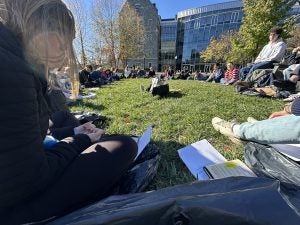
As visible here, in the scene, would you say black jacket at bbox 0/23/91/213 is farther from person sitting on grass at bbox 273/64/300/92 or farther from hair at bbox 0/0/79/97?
person sitting on grass at bbox 273/64/300/92

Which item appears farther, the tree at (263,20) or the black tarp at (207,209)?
the tree at (263,20)

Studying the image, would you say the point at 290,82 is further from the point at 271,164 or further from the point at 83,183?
the point at 83,183

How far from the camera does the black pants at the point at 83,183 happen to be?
42.5 inches

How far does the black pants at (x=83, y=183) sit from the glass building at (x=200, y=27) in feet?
139

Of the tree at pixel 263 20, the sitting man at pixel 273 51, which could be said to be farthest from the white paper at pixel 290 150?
the tree at pixel 263 20

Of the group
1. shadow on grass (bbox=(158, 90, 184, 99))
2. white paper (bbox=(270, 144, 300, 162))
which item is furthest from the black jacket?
shadow on grass (bbox=(158, 90, 184, 99))

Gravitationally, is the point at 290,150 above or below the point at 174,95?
above

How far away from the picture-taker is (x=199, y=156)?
2219 millimetres

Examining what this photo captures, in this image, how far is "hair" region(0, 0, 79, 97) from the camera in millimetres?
1084

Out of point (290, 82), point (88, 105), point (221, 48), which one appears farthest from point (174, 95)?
point (221, 48)

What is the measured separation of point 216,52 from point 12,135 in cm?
3466

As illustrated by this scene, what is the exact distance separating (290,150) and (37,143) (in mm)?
1781

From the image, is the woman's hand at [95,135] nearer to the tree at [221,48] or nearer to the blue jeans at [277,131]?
the blue jeans at [277,131]

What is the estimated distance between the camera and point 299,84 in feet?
16.9
